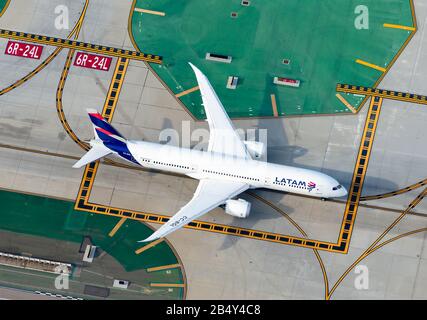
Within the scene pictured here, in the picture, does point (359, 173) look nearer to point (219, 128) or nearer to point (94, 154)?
point (219, 128)

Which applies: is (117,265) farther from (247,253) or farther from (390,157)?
(390,157)

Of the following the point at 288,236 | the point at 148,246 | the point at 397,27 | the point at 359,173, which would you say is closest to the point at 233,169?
the point at 288,236

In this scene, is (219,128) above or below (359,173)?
above

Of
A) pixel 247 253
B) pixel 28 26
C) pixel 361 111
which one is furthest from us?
pixel 28 26

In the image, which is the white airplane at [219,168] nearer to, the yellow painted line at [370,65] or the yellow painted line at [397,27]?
the yellow painted line at [370,65]

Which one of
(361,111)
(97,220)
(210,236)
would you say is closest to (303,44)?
(361,111)

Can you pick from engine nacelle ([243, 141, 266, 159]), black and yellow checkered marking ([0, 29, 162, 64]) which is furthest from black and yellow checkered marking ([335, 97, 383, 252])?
black and yellow checkered marking ([0, 29, 162, 64])
